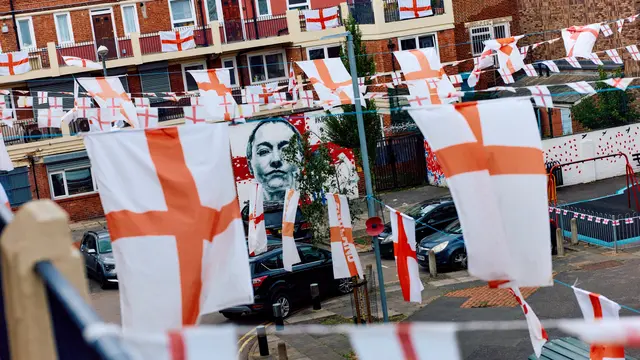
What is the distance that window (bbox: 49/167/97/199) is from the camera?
34094mm

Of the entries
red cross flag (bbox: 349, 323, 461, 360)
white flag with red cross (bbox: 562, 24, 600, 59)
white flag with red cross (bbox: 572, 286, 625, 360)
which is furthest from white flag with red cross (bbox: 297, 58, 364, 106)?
red cross flag (bbox: 349, 323, 461, 360)

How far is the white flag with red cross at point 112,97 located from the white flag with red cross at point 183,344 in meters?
16.5

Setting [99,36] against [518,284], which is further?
[99,36]

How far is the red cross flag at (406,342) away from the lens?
12.4ft

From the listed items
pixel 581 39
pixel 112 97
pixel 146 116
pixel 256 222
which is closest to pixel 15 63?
pixel 112 97

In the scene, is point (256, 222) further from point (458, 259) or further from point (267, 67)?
point (267, 67)

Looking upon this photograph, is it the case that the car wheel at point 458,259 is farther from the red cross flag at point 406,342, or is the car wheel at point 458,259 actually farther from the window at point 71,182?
the red cross flag at point 406,342

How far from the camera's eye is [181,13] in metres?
36.7

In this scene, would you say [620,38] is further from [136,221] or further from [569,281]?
[136,221]

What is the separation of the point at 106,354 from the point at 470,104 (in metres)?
6.14

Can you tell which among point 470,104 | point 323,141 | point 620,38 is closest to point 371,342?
point 470,104

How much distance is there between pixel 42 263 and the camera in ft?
11.6

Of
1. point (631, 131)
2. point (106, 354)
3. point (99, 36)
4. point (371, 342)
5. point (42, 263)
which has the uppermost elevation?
point (99, 36)

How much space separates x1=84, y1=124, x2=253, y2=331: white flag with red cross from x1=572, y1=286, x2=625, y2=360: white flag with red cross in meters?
4.75
